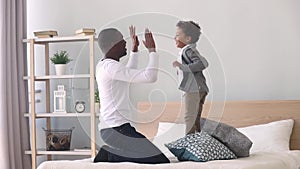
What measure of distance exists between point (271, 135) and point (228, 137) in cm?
69

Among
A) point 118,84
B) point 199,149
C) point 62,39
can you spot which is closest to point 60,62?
point 62,39

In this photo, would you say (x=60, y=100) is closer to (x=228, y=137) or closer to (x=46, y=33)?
(x=46, y=33)

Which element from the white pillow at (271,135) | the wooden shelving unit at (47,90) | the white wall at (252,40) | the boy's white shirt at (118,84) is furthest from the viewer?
the wooden shelving unit at (47,90)

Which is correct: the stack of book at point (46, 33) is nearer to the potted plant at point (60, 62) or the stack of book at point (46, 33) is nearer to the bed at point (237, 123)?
the potted plant at point (60, 62)

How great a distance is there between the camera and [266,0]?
4.43 m

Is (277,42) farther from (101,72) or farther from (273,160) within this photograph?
(101,72)

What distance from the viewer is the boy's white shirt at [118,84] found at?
302cm

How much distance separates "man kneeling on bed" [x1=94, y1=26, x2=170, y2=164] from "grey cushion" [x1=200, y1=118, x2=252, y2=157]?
16.0 inches

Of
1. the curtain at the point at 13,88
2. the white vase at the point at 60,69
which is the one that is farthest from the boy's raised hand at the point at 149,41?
the curtain at the point at 13,88

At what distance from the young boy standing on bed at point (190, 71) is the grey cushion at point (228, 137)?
0.26ft

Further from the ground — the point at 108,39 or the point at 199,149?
the point at 108,39

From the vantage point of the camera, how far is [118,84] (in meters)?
3.02

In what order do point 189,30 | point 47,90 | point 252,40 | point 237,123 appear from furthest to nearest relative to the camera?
point 47,90 < point 252,40 < point 237,123 < point 189,30

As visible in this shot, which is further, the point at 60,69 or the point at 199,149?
the point at 60,69
